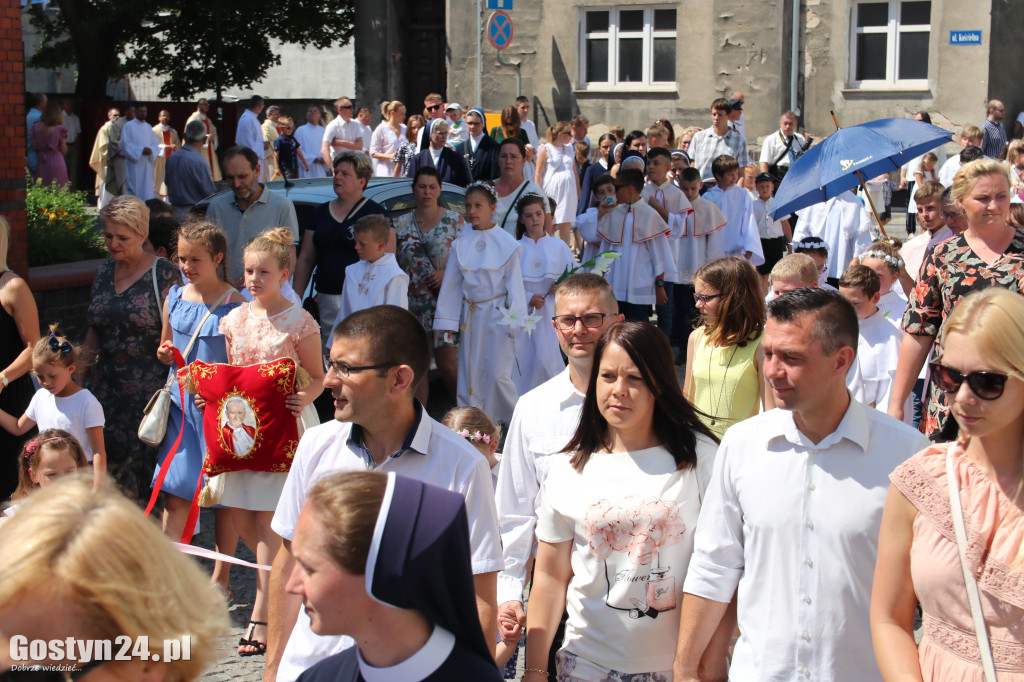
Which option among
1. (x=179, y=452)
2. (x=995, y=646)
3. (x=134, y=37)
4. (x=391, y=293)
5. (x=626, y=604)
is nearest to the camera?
(x=995, y=646)

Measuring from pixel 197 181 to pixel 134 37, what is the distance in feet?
64.0

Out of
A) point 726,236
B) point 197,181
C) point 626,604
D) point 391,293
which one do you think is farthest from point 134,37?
point 626,604

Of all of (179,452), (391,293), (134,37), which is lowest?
(179,452)

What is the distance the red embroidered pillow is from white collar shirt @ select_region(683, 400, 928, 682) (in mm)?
2539

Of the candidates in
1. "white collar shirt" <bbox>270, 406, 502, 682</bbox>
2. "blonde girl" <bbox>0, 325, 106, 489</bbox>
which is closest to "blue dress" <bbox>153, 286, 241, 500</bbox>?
"blonde girl" <bbox>0, 325, 106, 489</bbox>

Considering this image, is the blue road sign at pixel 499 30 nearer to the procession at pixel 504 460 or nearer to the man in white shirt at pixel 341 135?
the man in white shirt at pixel 341 135

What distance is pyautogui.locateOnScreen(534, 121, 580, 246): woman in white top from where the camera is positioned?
16.6m

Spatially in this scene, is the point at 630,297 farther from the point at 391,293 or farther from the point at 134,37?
the point at 134,37

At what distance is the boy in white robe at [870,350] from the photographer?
20.2 ft

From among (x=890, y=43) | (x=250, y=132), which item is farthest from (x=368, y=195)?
(x=890, y=43)

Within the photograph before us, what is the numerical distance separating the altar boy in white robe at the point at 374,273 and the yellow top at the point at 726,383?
280 cm

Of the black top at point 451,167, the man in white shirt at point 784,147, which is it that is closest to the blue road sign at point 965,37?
the man in white shirt at point 784,147

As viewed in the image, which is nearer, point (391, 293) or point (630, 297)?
point (391, 293)

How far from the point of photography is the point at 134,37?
98.0 feet
